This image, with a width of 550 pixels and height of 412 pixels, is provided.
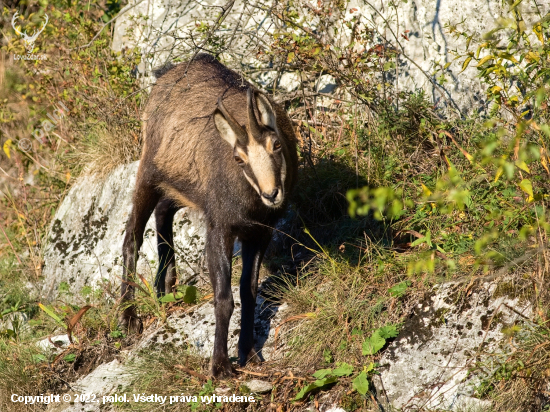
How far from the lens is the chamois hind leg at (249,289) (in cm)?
506

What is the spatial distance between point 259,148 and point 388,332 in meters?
1.62

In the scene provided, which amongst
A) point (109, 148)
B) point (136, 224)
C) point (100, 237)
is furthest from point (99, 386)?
point (109, 148)

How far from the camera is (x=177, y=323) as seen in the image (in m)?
5.62

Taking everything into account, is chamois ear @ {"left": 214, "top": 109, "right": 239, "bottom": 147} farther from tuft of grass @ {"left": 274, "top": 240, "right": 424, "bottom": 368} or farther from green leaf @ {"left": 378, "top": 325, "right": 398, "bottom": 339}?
green leaf @ {"left": 378, "top": 325, "right": 398, "bottom": 339}

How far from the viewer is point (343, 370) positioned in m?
4.41

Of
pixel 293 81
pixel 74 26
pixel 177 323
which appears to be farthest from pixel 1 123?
pixel 177 323

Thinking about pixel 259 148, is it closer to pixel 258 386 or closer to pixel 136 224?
pixel 258 386

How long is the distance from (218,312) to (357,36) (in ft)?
10.5

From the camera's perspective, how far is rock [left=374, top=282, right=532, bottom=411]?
4.08m

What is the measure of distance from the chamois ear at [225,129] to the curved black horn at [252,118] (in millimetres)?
127

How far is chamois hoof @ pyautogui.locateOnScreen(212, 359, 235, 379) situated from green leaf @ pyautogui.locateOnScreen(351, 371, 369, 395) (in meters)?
0.99

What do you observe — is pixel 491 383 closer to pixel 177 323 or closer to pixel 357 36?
pixel 177 323

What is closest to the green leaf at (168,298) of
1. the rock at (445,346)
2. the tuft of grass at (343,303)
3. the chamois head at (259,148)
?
the tuft of grass at (343,303)

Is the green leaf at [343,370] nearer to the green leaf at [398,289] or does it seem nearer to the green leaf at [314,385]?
the green leaf at [314,385]
